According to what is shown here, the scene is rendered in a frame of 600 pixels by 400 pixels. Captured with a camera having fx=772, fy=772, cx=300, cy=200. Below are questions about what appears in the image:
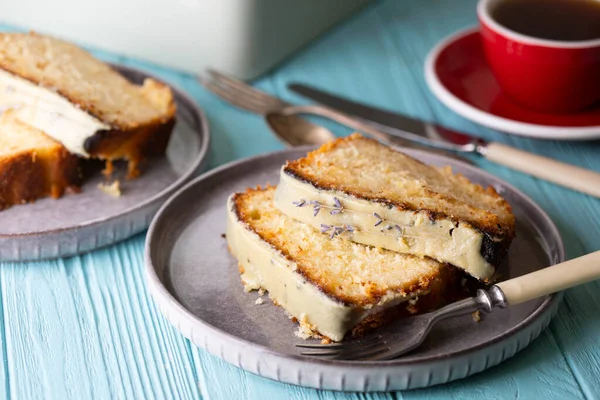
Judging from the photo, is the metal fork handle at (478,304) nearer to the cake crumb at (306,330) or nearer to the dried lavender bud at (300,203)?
the cake crumb at (306,330)

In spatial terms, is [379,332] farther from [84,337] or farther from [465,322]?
[84,337]

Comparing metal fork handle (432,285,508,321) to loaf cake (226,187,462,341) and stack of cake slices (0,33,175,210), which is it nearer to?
loaf cake (226,187,462,341)

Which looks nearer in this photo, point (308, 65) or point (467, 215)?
point (467, 215)

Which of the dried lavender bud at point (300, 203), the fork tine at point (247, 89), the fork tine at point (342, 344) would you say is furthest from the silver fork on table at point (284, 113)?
the fork tine at point (342, 344)

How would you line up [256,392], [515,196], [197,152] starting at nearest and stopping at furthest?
[256,392] < [515,196] < [197,152]

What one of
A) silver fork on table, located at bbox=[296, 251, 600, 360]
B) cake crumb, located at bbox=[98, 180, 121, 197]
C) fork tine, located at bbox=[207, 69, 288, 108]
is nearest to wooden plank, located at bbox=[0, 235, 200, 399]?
cake crumb, located at bbox=[98, 180, 121, 197]

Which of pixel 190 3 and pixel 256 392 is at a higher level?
pixel 190 3

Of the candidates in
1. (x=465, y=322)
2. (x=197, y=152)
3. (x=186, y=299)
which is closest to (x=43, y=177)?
(x=197, y=152)
